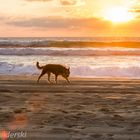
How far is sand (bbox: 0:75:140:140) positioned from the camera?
6.06m

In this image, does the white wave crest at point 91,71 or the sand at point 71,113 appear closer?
the sand at point 71,113

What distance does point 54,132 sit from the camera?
612 cm

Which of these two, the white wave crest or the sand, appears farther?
the white wave crest

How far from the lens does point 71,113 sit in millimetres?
7660

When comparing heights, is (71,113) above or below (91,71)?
below

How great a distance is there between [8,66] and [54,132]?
1537 cm

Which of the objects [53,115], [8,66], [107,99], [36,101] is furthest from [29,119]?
[8,66]

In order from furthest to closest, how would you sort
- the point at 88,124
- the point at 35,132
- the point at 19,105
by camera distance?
A: the point at 19,105 < the point at 88,124 < the point at 35,132

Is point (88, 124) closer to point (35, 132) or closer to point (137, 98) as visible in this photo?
point (35, 132)

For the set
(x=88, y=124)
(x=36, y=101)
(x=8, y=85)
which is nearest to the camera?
(x=88, y=124)

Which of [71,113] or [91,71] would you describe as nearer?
[71,113]

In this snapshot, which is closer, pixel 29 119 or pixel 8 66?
pixel 29 119

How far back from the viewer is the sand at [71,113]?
606 centimetres

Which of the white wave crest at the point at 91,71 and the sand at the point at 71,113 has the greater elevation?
the white wave crest at the point at 91,71
